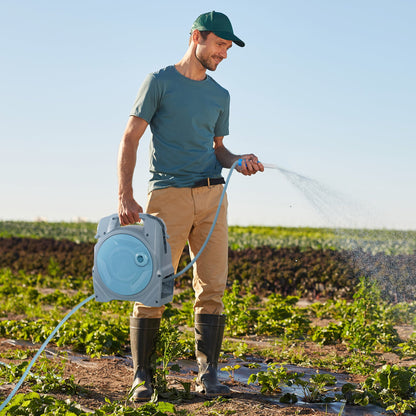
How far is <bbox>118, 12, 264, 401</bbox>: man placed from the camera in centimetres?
316

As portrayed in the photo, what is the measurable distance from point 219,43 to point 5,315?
16.3 ft

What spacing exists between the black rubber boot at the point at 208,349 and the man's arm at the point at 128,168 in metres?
0.84

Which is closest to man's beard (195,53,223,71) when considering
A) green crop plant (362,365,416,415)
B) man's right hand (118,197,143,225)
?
man's right hand (118,197,143,225)

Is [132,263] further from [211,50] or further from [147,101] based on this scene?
[211,50]

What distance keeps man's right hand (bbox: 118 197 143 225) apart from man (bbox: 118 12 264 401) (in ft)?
0.20

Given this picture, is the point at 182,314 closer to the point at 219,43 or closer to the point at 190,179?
the point at 190,179

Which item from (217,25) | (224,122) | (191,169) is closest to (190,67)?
(217,25)

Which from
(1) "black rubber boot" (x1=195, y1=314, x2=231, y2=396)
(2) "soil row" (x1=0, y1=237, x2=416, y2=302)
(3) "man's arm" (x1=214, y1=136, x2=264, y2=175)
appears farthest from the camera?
(2) "soil row" (x1=0, y1=237, x2=416, y2=302)

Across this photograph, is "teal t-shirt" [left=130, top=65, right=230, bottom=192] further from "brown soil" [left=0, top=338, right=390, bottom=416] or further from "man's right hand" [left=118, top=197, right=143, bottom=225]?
"brown soil" [left=0, top=338, right=390, bottom=416]

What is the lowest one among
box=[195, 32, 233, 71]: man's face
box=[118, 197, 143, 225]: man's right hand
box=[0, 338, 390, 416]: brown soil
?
box=[0, 338, 390, 416]: brown soil

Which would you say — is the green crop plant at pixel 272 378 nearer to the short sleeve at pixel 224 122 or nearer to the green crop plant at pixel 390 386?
the green crop plant at pixel 390 386

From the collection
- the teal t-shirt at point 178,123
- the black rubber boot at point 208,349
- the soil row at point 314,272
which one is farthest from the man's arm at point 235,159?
the soil row at point 314,272

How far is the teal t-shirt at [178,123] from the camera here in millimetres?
3201

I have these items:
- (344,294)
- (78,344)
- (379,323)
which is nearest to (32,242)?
(344,294)
